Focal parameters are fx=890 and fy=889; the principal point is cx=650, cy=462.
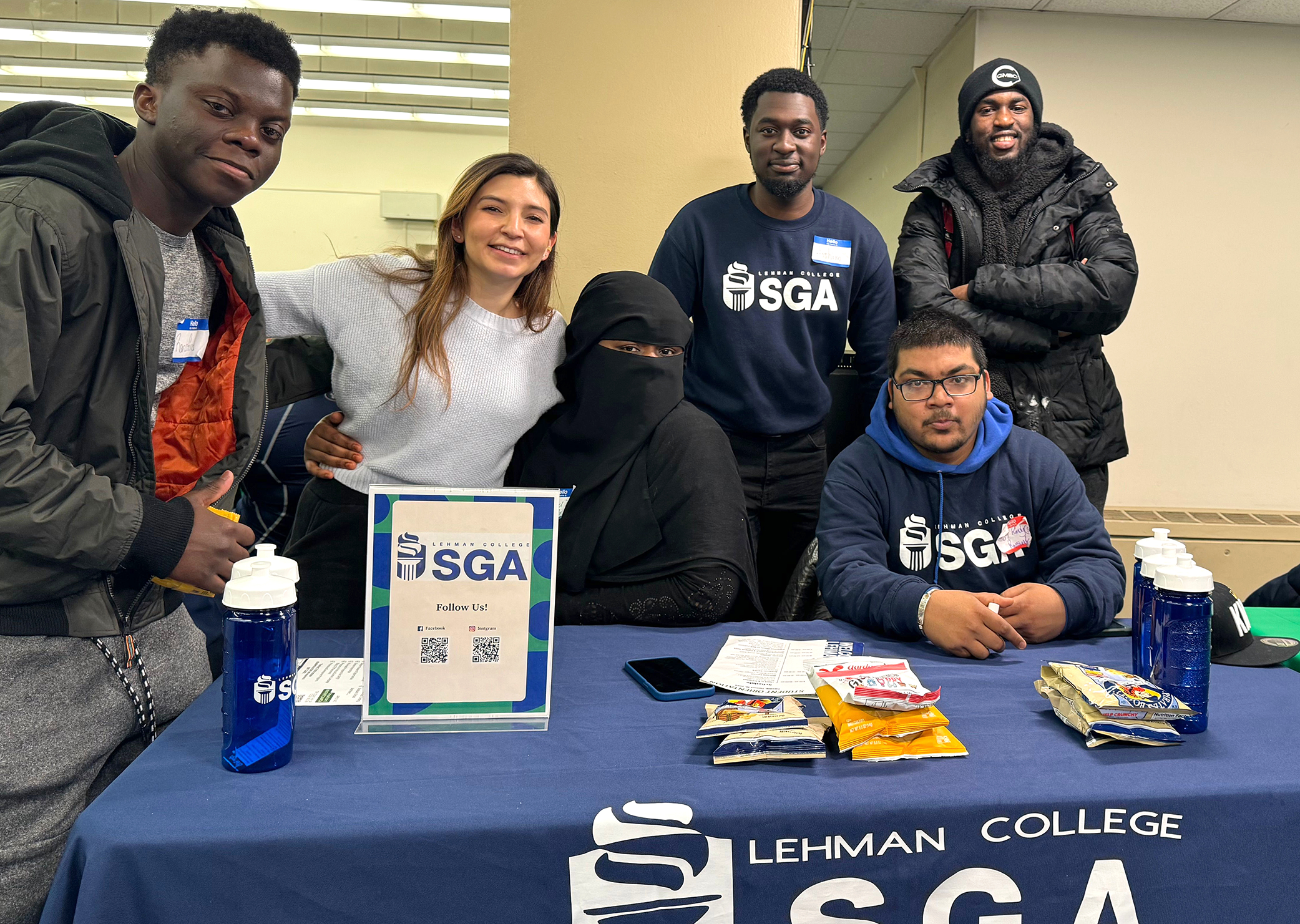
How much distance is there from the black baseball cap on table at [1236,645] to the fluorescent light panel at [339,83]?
4856 mm

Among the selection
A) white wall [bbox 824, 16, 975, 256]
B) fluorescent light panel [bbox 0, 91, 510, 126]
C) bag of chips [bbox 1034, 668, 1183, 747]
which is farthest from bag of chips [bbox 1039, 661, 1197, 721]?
fluorescent light panel [bbox 0, 91, 510, 126]

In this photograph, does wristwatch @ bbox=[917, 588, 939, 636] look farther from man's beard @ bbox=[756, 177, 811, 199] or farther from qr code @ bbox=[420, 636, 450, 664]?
man's beard @ bbox=[756, 177, 811, 199]

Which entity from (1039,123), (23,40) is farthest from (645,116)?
(23,40)

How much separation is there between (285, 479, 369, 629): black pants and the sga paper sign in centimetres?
71

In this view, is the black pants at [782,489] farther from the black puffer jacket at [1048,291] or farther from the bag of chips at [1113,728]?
the bag of chips at [1113,728]

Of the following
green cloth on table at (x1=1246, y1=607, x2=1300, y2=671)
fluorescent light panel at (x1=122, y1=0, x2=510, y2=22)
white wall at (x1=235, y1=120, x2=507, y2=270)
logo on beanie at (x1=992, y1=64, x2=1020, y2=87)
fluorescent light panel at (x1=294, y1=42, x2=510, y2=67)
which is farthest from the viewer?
white wall at (x1=235, y1=120, x2=507, y2=270)

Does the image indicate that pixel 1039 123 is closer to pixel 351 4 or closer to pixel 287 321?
pixel 287 321

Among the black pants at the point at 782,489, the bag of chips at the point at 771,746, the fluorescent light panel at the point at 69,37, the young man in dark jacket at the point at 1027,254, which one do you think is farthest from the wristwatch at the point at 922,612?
the fluorescent light panel at the point at 69,37

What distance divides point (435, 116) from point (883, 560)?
6221 mm

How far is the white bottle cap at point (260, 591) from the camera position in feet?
2.94

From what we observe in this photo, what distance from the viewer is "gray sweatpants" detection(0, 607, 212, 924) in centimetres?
105

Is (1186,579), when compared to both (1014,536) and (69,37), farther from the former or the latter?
(69,37)

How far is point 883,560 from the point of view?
1.63 meters

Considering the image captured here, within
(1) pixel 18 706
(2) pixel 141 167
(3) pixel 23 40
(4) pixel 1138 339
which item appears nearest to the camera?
(1) pixel 18 706
